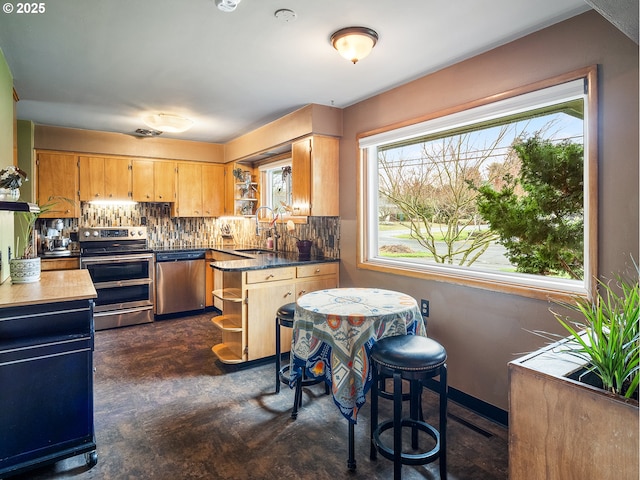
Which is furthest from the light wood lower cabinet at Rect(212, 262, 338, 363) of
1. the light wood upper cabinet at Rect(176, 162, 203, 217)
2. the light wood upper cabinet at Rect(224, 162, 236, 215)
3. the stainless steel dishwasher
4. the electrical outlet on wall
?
the light wood upper cabinet at Rect(176, 162, 203, 217)

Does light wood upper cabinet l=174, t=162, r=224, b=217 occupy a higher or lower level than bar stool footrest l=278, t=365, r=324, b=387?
higher

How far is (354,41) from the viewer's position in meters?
2.26

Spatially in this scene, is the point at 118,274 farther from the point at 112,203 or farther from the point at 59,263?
the point at 112,203

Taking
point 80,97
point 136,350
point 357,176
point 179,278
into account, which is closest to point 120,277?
point 179,278

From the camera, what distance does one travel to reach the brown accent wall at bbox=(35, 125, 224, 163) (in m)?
4.58

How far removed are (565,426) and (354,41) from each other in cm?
214

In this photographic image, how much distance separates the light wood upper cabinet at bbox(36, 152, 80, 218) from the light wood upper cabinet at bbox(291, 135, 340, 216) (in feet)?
9.67

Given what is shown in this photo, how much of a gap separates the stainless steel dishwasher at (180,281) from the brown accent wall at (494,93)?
2.56m

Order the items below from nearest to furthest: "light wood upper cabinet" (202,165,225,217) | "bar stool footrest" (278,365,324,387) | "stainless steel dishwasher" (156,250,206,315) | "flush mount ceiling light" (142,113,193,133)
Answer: "bar stool footrest" (278,365,324,387) < "flush mount ceiling light" (142,113,193,133) < "stainless steel dishwasher" (156,250,206,315) < "light wood upper cabinet" (202,165,225,217)

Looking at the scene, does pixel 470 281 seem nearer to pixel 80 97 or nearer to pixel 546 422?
pixel 546 422

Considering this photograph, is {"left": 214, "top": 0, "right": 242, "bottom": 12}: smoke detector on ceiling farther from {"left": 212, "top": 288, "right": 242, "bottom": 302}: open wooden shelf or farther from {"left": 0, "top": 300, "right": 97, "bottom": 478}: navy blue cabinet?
{"left": 212, "top": 288, "right": 242, "bottom": 302}: open wooden shelf

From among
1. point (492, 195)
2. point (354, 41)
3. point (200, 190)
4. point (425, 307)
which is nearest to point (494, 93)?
point (492, 195)

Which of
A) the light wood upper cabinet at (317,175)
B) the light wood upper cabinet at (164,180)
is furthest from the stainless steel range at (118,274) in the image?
the light wood upper cabinet at (317,175)

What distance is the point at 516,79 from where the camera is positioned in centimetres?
237
